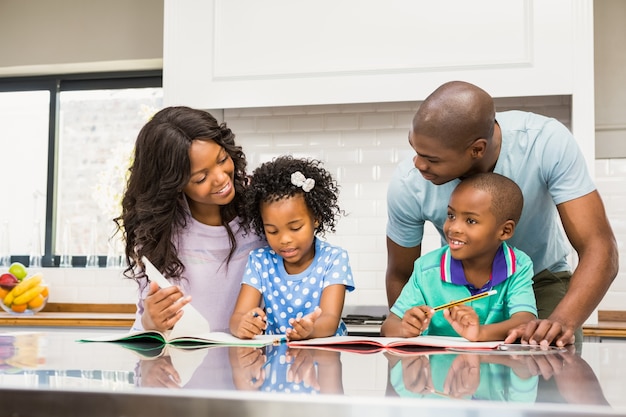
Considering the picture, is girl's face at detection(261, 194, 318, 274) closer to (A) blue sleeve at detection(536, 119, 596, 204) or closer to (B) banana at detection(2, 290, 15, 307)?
(A) blue sleeve at detection(536, 119, 596, 204)

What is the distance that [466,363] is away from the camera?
0.91 metres

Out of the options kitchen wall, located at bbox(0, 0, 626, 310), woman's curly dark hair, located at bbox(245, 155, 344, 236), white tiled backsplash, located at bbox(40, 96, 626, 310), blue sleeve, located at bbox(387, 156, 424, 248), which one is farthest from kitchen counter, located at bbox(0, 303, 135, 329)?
blue sleeve, located at bbox(387, 156, 424, 248)

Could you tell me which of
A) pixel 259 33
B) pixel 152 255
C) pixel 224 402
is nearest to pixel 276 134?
pixel 259 33

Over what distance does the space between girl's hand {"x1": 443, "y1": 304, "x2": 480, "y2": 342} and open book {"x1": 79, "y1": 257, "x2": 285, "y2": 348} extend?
1.08 feet

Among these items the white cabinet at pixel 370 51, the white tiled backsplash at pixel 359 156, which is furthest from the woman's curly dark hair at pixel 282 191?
the white tiled backsplash at pixel 359 156

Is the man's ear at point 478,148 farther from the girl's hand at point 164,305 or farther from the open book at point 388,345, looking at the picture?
the girl's hand at point 164,305

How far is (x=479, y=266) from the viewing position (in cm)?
165

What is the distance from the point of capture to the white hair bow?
180 centimetres

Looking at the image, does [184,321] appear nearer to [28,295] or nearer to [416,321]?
[416,321]

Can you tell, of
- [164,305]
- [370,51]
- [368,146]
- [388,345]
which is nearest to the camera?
[388,345]

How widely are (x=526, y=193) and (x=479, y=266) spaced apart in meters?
0.24

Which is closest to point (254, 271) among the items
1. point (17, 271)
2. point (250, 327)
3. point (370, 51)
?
point (250, 327)

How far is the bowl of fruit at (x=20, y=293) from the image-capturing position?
337 cm

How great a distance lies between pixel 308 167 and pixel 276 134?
1.51m
